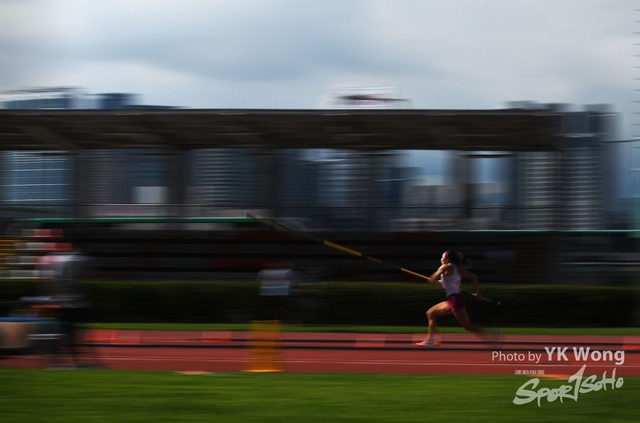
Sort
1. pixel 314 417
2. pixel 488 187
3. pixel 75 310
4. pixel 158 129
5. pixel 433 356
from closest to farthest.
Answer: pixel 314 417 < pixel 75 310 < pixel 433 356 < pixel 158 129 < pixel 488 187

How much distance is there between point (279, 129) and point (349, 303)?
4723 mm

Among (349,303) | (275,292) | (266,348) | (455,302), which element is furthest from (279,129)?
(266,348)

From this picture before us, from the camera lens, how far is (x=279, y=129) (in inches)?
901

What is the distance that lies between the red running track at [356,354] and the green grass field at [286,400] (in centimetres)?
189

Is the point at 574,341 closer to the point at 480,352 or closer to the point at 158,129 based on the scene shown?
the point at 480,352

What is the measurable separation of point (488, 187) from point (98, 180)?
34.7ft

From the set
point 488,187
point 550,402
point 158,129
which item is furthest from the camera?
point 488,187

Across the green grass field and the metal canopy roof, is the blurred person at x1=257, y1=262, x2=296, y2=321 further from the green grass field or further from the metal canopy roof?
the green grass field

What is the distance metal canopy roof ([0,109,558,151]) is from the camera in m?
21.8

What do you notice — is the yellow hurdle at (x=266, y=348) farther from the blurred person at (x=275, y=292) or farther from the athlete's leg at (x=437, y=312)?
the blurred person at (x=275, y=292)

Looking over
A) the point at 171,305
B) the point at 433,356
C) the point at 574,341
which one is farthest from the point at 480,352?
the point at 171,305

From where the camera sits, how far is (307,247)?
25.8 metres

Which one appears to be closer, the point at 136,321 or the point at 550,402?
the point at 550,402

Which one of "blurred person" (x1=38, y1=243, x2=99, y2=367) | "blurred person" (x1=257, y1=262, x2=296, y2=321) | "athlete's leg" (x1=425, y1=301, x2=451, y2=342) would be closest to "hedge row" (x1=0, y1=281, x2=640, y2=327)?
"blurred person" (x1=257, y1=262, x2=296, y2=321)
